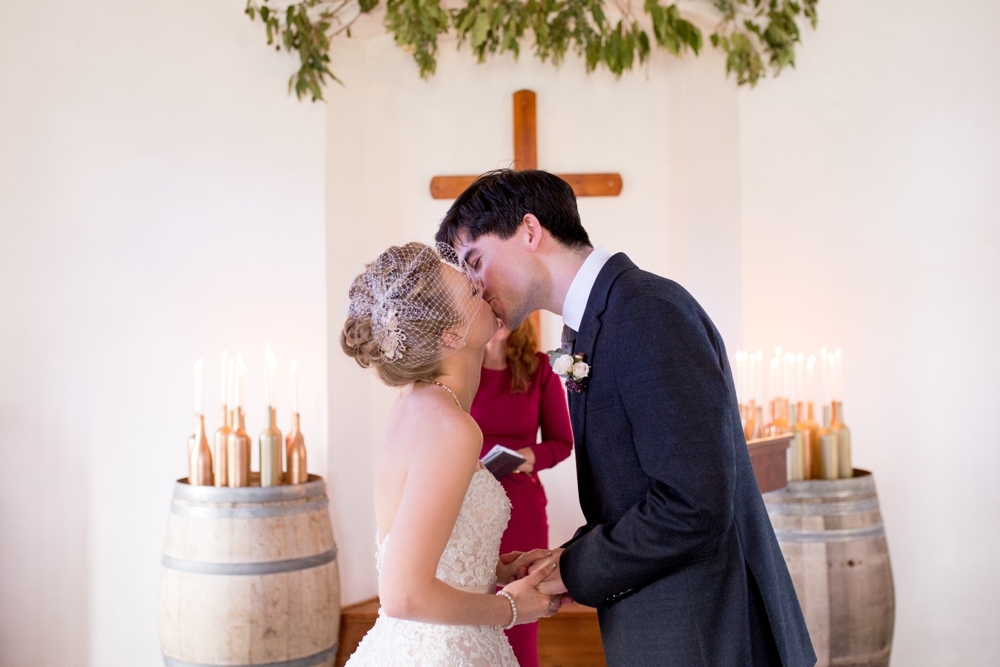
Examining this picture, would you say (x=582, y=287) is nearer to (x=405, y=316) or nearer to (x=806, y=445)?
(x=405, y=316)

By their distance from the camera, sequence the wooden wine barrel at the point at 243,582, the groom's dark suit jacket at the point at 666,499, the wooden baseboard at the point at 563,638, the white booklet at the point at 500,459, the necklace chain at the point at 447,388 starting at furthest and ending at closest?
the wooden baseboard at the point at 563,638 < the wooden wine barrel at the point at 243,582 < the white booklet at the point at 500,459 < the necklace chain at the point at 447,388 < the groom's dark suit jacket at the point at 666,499

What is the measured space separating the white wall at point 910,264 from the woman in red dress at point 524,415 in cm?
129

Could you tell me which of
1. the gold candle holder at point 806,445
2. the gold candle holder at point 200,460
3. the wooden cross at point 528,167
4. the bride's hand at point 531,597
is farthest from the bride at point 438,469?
the wooden cross at point 528,167

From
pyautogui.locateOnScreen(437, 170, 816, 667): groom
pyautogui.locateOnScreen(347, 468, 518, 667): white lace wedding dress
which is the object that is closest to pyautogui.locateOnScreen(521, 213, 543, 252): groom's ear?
pyautogui.locateOnScreen(437, 170, 816, 667): groom

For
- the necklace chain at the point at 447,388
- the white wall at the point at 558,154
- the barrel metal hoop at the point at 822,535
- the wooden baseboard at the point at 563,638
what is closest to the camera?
the necklace chain at the point at 447,388

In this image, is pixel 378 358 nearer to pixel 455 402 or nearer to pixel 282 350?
pixel 455 402

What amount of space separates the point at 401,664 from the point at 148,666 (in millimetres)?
2458

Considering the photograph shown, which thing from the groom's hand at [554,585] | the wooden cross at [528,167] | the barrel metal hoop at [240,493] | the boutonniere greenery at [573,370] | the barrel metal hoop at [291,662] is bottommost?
the barrel metal hoop at [291,662]

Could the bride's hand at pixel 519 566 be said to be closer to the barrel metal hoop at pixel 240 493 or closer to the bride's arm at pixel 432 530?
the bride's arm at pixel 432 530

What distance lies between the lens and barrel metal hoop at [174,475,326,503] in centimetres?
278

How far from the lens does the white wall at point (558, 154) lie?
386 cm

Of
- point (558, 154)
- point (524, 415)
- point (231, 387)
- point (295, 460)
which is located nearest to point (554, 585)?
point (524, 415)

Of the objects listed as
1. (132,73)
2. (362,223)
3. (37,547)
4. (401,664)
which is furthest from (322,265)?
(401,664)

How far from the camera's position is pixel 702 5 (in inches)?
146
